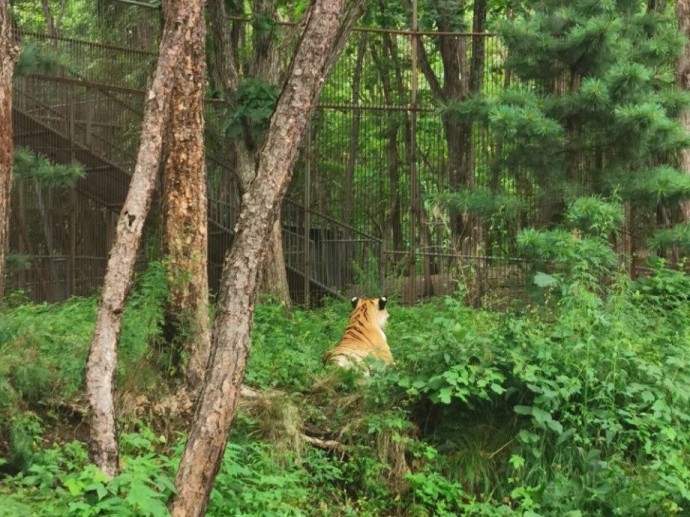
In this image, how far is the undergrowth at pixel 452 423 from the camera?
5801mm

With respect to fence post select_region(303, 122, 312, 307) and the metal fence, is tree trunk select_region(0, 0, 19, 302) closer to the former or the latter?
the metal fence

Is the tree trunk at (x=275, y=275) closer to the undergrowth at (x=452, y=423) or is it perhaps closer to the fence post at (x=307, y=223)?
the fence post at (x=307, y=223)

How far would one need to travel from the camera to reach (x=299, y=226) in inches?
522

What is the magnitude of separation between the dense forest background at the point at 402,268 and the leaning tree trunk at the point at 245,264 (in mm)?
183

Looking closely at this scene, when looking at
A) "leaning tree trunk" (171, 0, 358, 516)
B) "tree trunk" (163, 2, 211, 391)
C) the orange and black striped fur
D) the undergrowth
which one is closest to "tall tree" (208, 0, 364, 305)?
the orange and black striped fur

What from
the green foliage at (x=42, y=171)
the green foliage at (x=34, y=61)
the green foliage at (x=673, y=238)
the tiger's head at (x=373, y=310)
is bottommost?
the tiger's head at (x=373, y=310)

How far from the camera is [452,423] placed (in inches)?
259

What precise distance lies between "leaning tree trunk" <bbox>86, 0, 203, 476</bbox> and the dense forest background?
0.22 metres

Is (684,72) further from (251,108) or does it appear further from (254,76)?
(254,76)

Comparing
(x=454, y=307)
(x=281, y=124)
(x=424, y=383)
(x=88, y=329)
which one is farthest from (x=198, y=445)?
(x=88, y=329)

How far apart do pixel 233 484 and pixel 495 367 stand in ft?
6.73

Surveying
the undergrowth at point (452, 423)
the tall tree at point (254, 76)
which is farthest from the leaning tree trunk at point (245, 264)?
the tall tree at point (254, 76)

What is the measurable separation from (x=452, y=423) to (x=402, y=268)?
646cm

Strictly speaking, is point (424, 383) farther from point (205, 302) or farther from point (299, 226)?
point (299, 226)
